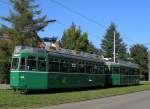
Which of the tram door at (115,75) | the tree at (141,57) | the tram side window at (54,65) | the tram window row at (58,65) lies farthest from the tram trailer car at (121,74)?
the tree at (141,57)

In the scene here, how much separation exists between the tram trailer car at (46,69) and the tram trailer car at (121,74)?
9.84 meters

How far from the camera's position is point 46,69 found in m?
31.5

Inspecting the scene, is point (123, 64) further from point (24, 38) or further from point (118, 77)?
point (24, 38)

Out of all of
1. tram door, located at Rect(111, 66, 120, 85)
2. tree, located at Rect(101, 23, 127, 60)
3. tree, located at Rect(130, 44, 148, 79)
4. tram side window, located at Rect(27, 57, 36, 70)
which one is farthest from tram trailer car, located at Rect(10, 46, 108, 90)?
tree, located at Rect(101, 23, 127, 60)

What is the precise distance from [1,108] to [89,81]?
2131 centimetres

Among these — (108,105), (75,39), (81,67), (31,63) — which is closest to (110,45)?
(75,39)

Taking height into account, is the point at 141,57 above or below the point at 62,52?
above

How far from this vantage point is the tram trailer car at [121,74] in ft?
159

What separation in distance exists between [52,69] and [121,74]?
65.6ft

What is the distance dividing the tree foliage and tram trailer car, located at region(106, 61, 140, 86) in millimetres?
17626

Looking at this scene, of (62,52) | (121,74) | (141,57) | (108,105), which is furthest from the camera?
(141,57)

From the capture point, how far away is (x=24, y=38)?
44.4m

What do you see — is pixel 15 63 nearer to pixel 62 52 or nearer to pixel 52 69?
pixel 52 69

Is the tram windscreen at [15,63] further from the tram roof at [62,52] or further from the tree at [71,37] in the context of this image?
the tree at [71,37]
